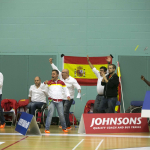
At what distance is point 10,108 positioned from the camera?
899 cm

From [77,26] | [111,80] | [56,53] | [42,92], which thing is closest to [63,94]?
[42,92]

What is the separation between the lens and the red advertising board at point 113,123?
6559 millimetres

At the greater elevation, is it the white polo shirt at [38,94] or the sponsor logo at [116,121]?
the white polo shirt at [38,94]

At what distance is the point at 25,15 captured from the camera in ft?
32.3

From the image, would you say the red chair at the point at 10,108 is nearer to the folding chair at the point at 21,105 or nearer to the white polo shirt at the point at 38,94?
the folding chair at the point at 21,105

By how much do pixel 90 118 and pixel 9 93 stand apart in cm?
401

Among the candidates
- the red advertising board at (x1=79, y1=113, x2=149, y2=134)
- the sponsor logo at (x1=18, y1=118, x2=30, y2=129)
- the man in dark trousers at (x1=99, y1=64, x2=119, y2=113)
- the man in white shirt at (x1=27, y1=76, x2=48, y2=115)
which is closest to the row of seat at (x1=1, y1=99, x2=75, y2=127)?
the man in white shirt at (x1=27, y1=76, x2=48, y2=115)

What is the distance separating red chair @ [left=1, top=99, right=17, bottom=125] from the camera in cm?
875

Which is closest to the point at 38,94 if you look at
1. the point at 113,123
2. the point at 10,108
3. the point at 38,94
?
the point at 38,94

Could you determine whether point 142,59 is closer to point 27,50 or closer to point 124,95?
point 124,95

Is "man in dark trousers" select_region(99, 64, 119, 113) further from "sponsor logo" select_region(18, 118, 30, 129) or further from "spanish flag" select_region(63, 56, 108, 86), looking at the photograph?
"spanish flag" select_region(63, 56, 108, 86)

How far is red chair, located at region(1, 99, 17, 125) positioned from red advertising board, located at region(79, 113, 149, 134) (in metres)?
3.01

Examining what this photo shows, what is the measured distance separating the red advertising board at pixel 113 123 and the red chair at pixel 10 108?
3.01 metres

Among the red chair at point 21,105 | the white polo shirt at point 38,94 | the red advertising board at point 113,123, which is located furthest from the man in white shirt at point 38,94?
the red advertising board at point 113,123
